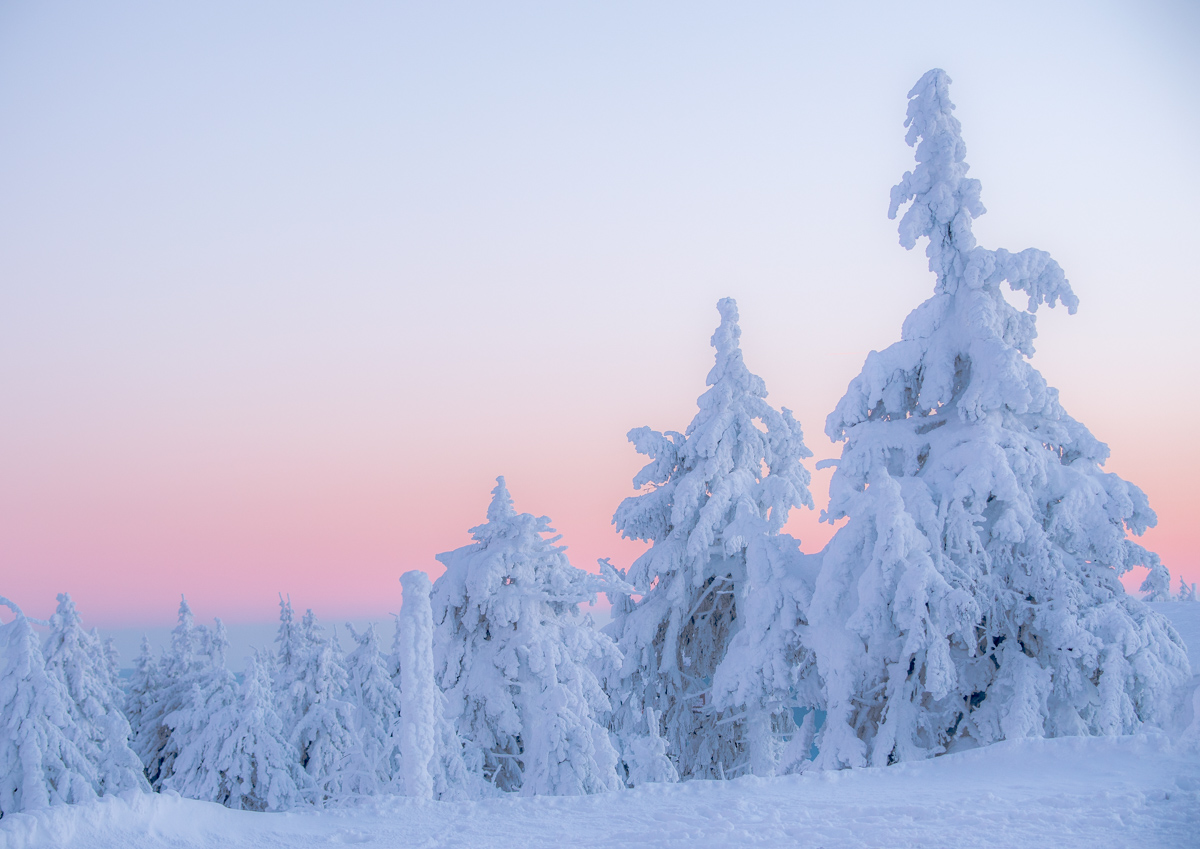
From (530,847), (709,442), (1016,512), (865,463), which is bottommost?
(530,847)

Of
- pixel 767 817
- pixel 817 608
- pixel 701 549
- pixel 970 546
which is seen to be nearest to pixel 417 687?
pixel 767 817

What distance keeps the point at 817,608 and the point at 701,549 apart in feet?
14.7

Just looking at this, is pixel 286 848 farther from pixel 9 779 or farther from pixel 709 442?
pixel 9 779

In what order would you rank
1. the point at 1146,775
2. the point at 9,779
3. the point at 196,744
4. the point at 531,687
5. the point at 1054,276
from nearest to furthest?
the point at 1146,775 → the point at 1054,276 → the point at 531,687 → the point at 9,779 → the point at 196,744

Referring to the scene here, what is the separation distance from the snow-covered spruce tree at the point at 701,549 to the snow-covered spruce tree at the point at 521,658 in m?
3.05

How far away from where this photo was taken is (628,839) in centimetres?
655

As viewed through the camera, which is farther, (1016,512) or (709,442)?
(709,442)

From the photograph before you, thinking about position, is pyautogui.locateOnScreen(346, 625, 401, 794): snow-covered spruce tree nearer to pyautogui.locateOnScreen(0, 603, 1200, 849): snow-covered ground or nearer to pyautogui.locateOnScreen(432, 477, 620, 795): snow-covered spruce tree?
pyautogui.locateOnScreen(432, 477, 620, 795): snow-covered spruce tree

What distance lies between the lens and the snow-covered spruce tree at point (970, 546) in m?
12.6

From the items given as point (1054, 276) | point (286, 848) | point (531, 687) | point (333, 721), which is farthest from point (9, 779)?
point (1054, 276)

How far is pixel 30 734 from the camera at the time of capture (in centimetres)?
1855

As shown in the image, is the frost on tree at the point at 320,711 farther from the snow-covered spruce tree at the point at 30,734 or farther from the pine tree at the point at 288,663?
the snow-covered spruce tree at the point at 30,734

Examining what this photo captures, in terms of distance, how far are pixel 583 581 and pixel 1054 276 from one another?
389 inches

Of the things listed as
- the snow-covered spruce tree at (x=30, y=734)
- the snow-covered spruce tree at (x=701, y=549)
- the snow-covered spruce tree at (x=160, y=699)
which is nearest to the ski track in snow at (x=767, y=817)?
the snow-covered spruce tree at (x=701, y=549)
